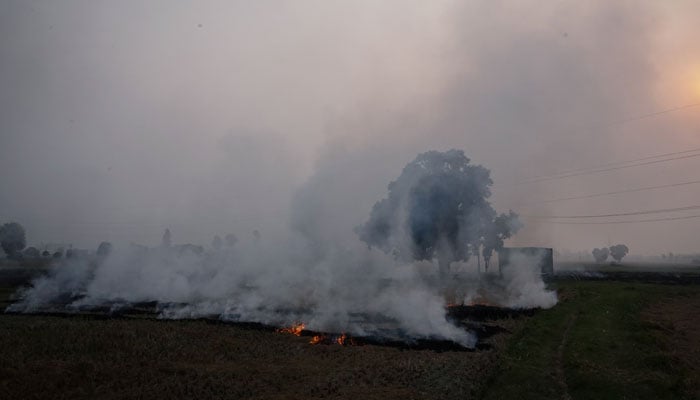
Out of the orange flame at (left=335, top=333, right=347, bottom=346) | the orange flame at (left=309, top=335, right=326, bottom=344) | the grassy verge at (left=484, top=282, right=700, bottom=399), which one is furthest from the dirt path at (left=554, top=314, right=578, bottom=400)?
the orange flame at (left=309, top=335, right=326, bottom=344)

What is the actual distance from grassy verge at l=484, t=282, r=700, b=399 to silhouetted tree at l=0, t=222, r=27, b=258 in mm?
160786

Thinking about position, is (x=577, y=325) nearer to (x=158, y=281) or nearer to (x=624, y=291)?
(x=624, y=291)

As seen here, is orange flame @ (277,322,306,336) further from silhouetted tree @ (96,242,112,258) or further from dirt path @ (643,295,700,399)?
silhouetted tree @ (96,242,112,258)

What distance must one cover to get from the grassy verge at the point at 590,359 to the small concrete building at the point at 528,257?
28.0 m

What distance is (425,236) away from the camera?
64.2 meters

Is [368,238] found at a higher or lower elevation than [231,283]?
higher

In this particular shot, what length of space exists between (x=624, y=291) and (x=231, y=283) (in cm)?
4531

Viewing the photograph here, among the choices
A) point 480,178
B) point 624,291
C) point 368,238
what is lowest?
point 624,291

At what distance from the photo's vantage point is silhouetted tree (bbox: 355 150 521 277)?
2520 inches

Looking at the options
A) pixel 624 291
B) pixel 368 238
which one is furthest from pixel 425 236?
pixel 624 291

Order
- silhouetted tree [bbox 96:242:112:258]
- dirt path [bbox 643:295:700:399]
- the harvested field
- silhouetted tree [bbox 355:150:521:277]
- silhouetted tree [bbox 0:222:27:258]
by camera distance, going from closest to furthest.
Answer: the harvested field < dirt path [bbox 643:295:700:399] < silhouetted tree [bbox 355:150:521:277] < silhouetted tree [bbox 96:242:112:258] < silhouetted tree [bbox 0:222:27:258]

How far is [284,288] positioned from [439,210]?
86.6 feet

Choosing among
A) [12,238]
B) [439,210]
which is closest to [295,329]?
[439,210]

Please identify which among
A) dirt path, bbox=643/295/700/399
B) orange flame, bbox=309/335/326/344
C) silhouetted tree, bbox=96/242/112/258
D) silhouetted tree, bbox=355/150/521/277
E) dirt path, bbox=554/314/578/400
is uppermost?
silhouetted tree, bbox=355/150/521/277
